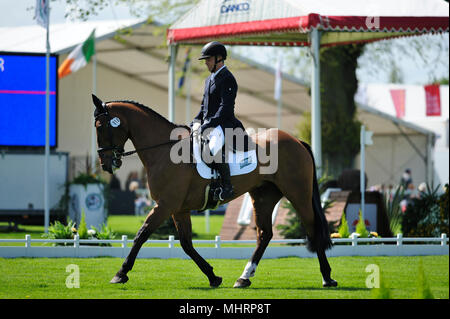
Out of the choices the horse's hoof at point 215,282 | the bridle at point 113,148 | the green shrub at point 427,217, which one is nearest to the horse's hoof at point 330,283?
the horse's hoof at point 215,282

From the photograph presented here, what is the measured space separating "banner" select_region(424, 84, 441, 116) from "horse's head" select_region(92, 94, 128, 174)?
2316cm

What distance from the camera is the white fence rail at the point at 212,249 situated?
1221 cm

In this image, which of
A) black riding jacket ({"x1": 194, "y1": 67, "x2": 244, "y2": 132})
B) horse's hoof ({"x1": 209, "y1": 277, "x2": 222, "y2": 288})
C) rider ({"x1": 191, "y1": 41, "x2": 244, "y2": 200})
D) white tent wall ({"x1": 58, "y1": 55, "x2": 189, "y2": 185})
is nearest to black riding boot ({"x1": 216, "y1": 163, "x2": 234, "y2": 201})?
rider ({"x1": 191, "y1": 41, "x2": 244, "y2": 200})

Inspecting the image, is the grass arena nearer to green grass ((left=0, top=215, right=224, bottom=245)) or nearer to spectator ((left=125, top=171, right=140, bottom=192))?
green grass ((left=0, top=215, right=224, bottom=245))

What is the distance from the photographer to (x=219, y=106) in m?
9.08

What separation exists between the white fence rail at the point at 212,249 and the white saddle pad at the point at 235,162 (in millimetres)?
2968

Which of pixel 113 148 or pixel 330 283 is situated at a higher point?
pixel 113 148

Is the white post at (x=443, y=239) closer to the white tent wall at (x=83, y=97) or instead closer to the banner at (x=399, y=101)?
the white tent wall at (x=83, y=97)

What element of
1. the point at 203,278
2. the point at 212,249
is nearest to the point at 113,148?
the point at 203,278

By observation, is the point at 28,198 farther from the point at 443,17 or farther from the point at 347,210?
the point at 443,17

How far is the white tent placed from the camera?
14.8 m

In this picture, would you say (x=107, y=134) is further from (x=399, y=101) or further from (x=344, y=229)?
(x=399, y=101)

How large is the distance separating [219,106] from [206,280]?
2276mm

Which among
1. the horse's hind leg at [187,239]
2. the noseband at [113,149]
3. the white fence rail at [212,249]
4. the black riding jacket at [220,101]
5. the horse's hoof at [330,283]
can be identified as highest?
the black riding jacket at [220,101]
